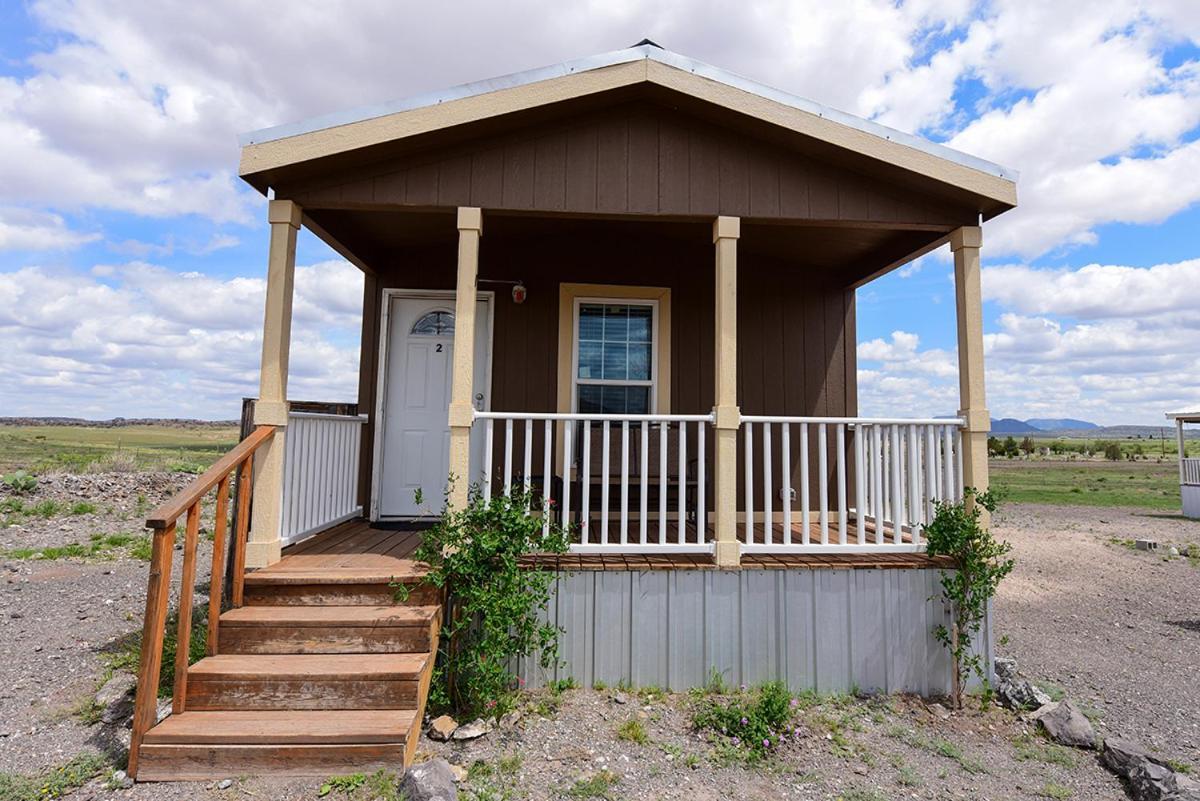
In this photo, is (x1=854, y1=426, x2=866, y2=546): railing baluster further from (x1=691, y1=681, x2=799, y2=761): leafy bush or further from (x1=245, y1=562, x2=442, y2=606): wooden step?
(x1=245, y1=562, x2=442, y2=606): wooden step

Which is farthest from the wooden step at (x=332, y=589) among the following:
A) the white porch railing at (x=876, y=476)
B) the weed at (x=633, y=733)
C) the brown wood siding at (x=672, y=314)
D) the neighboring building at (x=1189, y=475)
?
the neighboring building at (x=1189, y=475)

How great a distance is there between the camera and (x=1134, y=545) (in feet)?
30.1

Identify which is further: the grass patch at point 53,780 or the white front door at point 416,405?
the white front door at point 416,405

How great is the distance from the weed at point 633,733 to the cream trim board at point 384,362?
110 inches

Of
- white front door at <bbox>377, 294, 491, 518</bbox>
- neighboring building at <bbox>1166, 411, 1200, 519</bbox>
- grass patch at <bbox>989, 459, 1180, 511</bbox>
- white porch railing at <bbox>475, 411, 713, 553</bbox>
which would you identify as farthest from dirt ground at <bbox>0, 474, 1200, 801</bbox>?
neighboring building at <bbox>1166, 411, 1200, 519</bbox>

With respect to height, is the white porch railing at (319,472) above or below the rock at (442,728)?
above

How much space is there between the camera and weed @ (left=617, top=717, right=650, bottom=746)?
3045mm

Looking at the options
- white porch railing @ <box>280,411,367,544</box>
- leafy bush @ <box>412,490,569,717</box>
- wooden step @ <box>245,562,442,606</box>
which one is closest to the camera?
leafy bush @ <box>412,490,569,717</box>

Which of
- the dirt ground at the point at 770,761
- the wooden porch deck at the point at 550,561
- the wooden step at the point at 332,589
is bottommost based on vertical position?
the dirt ground at the point at 770,761

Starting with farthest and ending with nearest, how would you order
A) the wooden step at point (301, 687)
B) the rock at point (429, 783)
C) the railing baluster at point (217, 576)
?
the railing baluster at point (217, 576) < the wooden step at point (301, 687) < the rock at point (429, 783)

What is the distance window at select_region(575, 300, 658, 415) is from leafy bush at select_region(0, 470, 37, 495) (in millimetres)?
11049

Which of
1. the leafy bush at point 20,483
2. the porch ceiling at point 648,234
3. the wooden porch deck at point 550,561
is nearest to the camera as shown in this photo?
the wooden porch deck at point 550,561

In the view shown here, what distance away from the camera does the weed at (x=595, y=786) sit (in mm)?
2613

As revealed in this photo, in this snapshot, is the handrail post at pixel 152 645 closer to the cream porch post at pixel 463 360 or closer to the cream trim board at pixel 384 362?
the cream porch post at pixel 463 360
